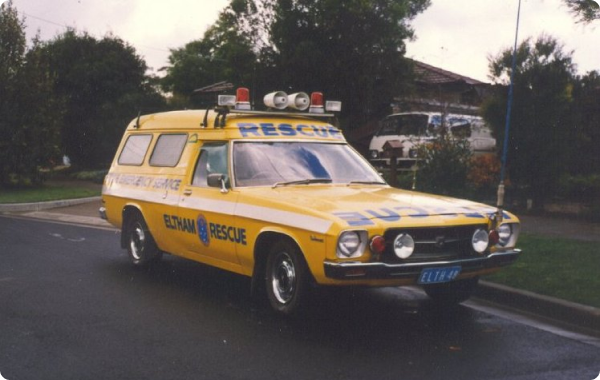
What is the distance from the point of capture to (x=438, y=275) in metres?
6.67

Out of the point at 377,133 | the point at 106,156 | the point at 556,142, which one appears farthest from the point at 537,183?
the point at 106,156

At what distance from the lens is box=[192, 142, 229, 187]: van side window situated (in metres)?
8.23

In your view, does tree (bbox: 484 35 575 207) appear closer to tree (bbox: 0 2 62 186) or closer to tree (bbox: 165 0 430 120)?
tree (bbox: 165 0 430 120)

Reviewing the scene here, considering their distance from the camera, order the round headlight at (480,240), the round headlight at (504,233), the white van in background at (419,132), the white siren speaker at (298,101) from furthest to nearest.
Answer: the white van in background at (419,132), the white siren speaker at (298,101), the round headlight at (504,233), the round headlight at (480,240)

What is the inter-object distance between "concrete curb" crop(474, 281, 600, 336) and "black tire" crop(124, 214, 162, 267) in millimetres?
3934

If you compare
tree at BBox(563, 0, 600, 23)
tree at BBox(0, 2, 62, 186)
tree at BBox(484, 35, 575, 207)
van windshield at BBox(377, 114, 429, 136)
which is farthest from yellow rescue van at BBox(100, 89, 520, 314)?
tree at BBox(0, 2, 62, 186)

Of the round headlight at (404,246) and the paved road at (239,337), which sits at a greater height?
the round headlight at (404,246)

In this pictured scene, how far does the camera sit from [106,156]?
3259 centimetres

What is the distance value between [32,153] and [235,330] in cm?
2005

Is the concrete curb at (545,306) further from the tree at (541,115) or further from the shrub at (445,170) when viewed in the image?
the tree at (541,115)

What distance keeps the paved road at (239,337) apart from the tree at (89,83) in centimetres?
2437

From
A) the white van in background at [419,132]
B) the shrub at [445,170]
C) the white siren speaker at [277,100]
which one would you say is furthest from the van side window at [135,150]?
the white van in background at [419,132]

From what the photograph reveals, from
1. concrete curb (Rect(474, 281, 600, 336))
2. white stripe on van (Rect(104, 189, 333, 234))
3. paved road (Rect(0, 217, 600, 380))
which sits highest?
white stripe on van (Rect(104, 189, 333, 234))

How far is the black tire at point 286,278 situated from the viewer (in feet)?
22.5
